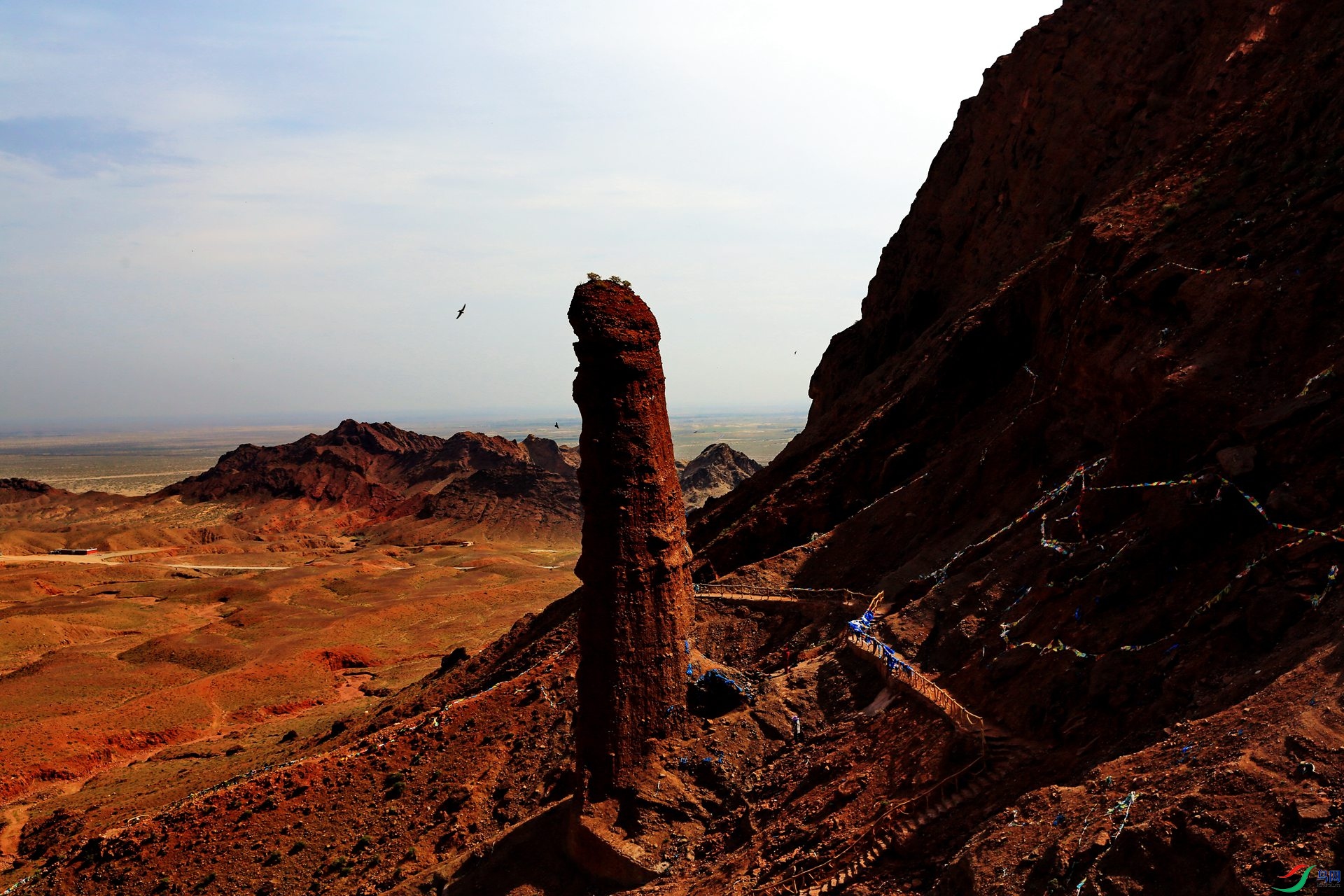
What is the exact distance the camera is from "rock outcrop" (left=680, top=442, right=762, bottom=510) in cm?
9019

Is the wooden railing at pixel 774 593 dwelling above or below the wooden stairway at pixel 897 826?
above

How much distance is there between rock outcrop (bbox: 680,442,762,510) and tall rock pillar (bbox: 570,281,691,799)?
70979mm

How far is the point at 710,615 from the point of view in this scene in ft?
69.1

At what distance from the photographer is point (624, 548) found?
47.4 ft

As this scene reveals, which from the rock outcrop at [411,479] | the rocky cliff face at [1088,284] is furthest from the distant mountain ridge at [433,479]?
the rocky cliff face at [1088,284]

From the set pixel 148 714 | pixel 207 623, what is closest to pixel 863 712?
pixel 148 714

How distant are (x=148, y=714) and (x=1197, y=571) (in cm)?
3574

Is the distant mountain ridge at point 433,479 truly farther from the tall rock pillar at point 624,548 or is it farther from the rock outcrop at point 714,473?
the tall rock pillar at point 624,548

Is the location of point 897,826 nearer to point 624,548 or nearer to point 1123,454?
point 624,548

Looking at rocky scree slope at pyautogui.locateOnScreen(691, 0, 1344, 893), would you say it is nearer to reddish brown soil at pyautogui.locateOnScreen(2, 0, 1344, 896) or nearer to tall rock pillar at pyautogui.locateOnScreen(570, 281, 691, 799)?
reddish brown soil at pyautogui.locateOnScreen(2, 0, 1344, 896)

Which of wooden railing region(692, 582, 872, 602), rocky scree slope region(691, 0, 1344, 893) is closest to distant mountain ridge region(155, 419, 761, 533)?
rocky scree slope region(691, 0, 1344, 893)

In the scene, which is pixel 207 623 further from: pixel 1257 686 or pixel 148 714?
pixel 1257 686

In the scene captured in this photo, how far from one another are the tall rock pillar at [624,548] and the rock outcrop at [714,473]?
7098cm

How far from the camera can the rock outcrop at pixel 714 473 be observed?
296 feet
